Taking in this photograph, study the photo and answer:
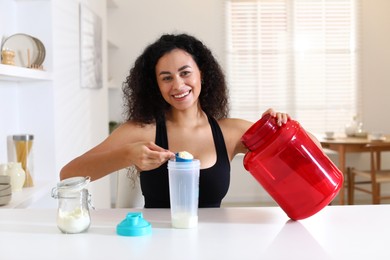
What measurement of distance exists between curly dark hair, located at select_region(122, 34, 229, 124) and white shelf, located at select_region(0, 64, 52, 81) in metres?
0.48

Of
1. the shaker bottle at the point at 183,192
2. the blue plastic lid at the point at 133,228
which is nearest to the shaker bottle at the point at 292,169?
the shaker bottle at the point at 183,192

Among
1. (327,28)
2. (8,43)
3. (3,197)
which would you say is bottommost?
(3,197)

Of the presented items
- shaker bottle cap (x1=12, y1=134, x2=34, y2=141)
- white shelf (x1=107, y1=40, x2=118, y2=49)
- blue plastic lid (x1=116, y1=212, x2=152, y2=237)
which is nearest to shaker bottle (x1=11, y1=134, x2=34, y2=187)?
shaker bottle cap (x1=12, y1=134, x2=34, y2=141)

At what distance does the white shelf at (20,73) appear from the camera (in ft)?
6.08

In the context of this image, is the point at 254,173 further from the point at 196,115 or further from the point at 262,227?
the point at 196,115

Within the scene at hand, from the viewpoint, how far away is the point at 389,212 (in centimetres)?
128

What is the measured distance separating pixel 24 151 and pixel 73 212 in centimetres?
125

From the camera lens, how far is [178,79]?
156cm

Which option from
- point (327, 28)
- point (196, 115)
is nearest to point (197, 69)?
point (196, 115)

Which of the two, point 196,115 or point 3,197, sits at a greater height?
point 196,115

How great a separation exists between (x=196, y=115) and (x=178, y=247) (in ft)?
2.88

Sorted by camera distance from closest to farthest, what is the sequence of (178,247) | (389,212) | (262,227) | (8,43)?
1. (178,247)
2. (262,227)
3. (389,212)
4. (8,43)

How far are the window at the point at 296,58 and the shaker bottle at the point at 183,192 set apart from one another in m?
3.85

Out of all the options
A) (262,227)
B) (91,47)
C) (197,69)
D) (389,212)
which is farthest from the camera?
(91,47)
